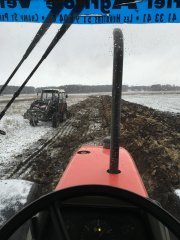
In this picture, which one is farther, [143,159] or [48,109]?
[48,109]

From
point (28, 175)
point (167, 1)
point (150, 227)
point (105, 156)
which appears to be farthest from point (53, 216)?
point (28, 175)

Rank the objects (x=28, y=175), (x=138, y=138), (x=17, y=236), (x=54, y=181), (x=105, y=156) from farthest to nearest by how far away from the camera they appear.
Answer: (x=138, y=138) → (x=28, y=175) → (x=54, y=181) → (x=105, y=156) → (x=17, y=236)

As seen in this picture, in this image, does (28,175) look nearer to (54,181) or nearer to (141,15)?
(54,181)

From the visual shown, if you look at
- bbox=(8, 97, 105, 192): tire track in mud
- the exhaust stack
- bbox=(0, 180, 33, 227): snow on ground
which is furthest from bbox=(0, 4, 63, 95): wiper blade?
bbox=(8, 97, 105, 192): tire track in mud

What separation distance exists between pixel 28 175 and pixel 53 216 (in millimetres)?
5585

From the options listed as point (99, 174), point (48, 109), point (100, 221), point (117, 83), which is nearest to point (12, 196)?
point (99, 174)

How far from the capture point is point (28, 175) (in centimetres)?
666

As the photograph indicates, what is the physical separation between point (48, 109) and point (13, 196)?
12.6 meters

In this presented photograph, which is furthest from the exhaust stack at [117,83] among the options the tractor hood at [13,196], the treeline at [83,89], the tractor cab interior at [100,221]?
the treeline at [83,89]

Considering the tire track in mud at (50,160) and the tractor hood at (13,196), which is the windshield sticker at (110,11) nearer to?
the tractor hood at (13,196)

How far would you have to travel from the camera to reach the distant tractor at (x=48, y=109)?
15.6 metres

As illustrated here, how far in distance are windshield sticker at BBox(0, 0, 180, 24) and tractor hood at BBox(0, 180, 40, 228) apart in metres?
1.83

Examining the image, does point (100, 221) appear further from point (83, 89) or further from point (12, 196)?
point (83, 89)

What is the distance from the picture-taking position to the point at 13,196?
335cm
